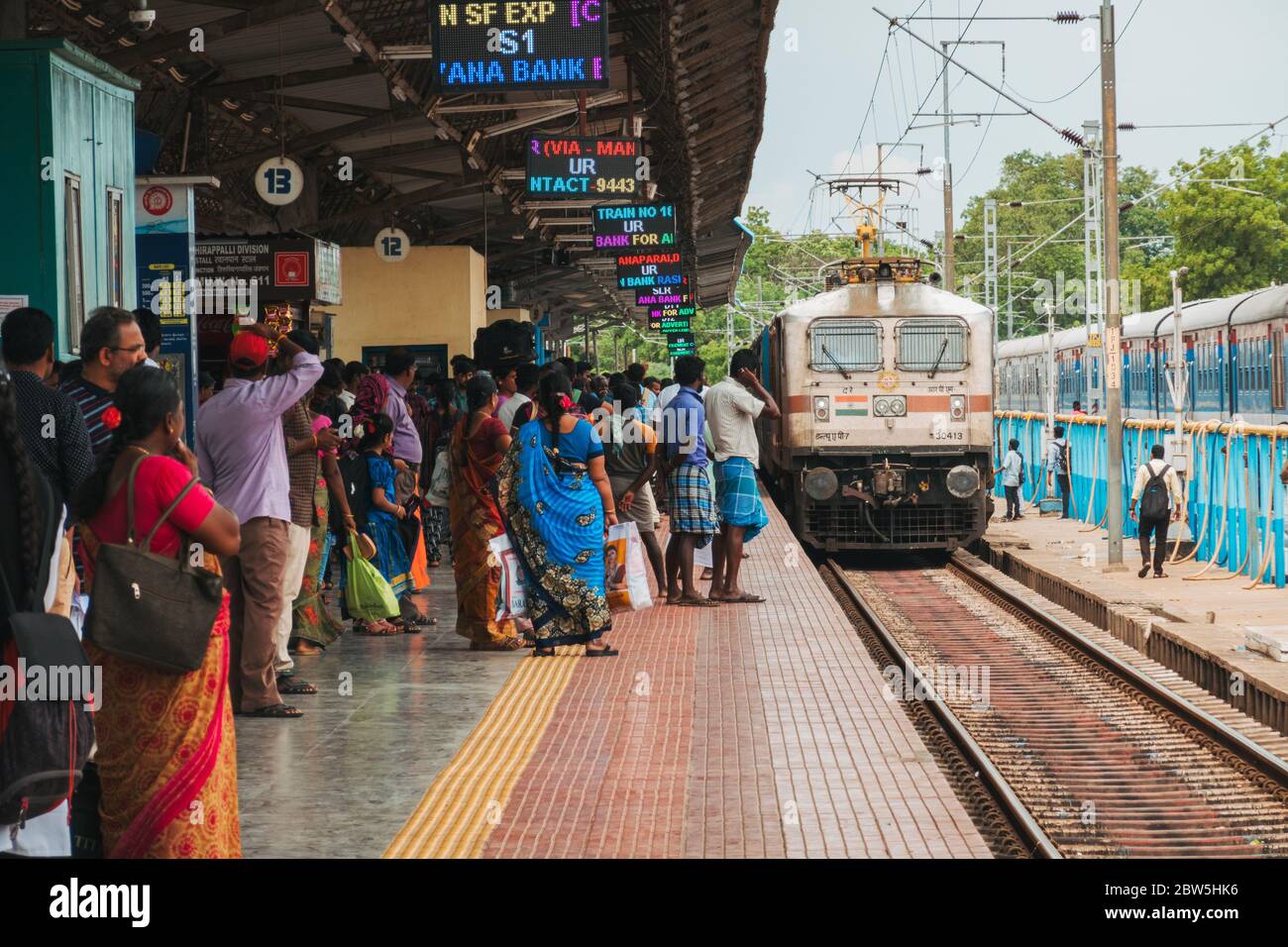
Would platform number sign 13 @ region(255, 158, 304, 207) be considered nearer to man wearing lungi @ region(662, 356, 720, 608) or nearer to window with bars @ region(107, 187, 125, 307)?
man wearing lungi @ region(662, 356, 720, 608)

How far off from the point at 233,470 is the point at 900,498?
11997 millimetres

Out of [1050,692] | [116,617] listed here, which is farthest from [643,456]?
[116,617]

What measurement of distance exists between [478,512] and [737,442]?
274cm

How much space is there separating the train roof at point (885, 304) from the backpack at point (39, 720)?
1502 cm

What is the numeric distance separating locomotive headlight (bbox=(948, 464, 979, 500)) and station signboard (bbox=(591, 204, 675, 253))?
187 inches

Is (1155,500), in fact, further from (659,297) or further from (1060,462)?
(659,297)

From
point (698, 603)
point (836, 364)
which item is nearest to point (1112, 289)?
point (836, 364)

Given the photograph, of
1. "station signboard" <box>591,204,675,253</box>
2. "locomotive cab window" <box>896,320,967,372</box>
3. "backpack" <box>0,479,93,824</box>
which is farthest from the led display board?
"backpack" <box>0,479,93,824</box>

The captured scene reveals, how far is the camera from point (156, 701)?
478cm

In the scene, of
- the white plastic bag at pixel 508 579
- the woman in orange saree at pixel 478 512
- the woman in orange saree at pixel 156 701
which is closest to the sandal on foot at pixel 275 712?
the white plastic bag at pixel 508 579

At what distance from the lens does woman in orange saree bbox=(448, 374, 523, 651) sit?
32.2 ft

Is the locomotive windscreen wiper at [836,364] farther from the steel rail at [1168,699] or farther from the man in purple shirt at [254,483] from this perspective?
the man in purple shirt at [254,483]

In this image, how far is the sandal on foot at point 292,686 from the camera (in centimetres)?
846
